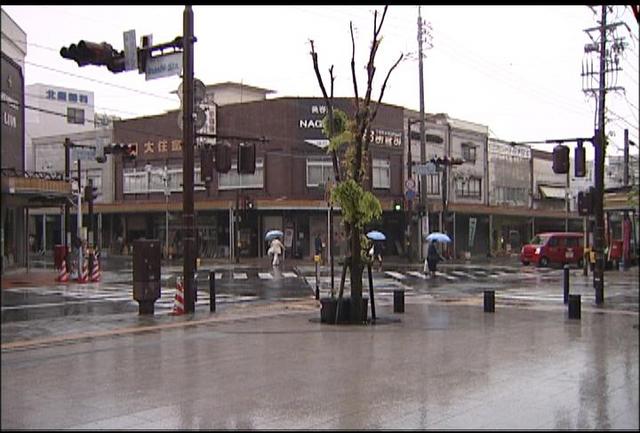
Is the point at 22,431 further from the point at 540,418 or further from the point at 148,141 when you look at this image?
the point at 148,141

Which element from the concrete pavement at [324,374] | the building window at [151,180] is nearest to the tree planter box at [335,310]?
the concrete pavement at [324,374]

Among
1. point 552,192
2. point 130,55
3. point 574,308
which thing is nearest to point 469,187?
point 552,192

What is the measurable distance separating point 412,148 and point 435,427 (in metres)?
49.2

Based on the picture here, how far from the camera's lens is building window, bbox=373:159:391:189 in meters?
52.2

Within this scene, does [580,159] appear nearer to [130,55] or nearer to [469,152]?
[130,55]

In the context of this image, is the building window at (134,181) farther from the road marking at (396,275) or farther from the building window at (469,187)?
the road marking at (396,275)

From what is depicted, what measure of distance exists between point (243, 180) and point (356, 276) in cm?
3680

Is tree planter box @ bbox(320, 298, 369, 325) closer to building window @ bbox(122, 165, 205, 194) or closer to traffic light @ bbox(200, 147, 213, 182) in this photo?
traffic light @ bbox(200, 147, 213, 182)

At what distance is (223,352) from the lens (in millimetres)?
11344

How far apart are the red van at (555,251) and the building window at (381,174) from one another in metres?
12.5

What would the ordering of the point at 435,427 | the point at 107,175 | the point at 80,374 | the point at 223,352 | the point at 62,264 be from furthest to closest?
the point at 107,175
the point at 62,264
the point at 223,352
the point at 80,374
the point at 435,427

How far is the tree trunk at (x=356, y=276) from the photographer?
14.8 m

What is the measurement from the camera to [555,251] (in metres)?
42.9

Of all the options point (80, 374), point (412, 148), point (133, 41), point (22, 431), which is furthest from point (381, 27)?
point (412, 148)
